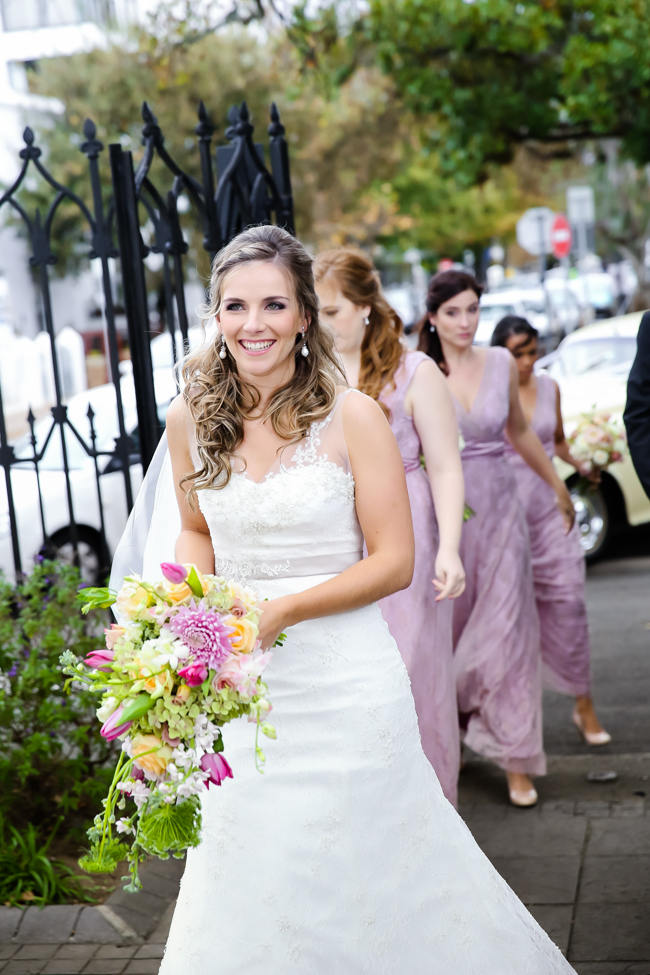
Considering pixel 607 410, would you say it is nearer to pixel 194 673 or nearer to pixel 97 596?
pixel 97 596

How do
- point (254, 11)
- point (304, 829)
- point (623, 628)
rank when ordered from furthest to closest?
point (254, 11)
point (623, 628)
point (304, 829)

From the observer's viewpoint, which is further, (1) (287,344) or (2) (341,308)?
(2) (341,308)

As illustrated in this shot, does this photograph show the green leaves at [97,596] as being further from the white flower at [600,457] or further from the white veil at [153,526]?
the white flower at [600,457]

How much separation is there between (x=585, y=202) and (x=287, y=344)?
27.5 m

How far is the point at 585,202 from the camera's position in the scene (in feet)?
96.2

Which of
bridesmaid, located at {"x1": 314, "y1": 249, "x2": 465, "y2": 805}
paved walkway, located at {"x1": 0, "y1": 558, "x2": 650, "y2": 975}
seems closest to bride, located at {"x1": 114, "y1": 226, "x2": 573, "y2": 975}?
paved walkway, located at {"x1": 0, "y1": 558, "x2": 650, "y2": 975}

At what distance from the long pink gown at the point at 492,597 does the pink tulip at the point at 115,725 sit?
10.7ft

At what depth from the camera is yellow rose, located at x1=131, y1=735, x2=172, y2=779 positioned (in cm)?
248

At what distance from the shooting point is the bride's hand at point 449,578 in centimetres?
409

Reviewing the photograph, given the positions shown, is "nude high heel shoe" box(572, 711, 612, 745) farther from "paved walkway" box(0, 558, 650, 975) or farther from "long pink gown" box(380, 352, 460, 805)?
"long pink gown" box(380, 352, 460, 805)

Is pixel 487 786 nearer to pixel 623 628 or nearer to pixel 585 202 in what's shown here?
pixel 623 628

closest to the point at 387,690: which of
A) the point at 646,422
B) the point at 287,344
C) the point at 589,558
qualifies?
the point at 287,344

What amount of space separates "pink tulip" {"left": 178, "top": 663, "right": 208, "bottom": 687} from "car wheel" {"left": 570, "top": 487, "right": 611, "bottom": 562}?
27.4 feet

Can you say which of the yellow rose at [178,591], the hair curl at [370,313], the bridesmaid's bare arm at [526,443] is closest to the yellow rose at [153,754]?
the yellow rose at [178,591]
